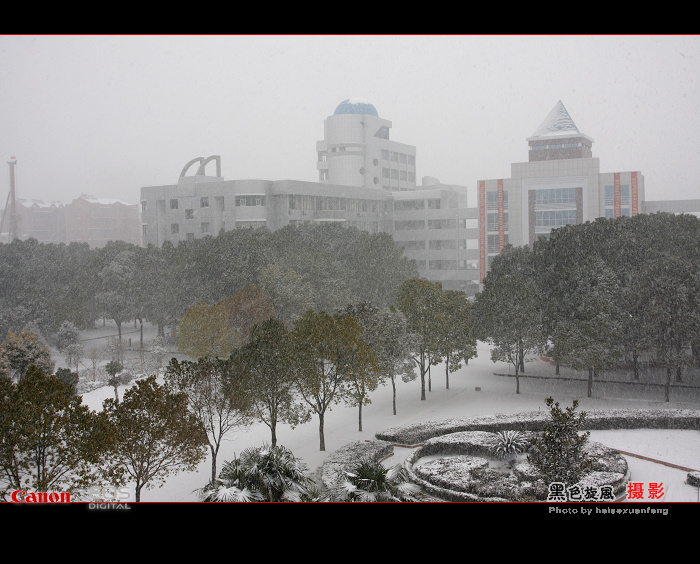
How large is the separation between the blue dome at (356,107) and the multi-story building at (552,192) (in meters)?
9.45

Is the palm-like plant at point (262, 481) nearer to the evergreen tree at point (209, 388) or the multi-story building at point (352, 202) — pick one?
the evergreen tree at point (209, 388)

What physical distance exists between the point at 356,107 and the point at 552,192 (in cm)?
1250

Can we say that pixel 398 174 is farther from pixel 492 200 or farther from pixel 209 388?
pixel 209 388

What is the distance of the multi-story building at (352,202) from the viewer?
79.2 feet

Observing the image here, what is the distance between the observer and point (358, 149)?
3130 centimetres

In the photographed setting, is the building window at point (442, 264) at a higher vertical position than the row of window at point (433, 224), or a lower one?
lower

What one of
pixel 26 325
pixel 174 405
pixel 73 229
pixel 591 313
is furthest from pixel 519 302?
pixel 73 229

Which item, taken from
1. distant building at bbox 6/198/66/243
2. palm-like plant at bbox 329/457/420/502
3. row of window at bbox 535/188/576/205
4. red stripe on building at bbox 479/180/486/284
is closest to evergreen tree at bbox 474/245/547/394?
palm-like plant at bbox 329/457/420/502

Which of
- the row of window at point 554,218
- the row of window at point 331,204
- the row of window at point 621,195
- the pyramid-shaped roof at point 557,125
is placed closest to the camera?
the row of window at point 621,195

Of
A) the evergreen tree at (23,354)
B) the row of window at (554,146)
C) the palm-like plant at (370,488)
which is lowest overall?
the palm-like plant at (370,488)

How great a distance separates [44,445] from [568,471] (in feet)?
15.8

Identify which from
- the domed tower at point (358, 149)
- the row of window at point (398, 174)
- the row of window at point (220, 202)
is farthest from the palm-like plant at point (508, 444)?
the row of window at point (398, 174)

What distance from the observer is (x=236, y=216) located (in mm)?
24156
